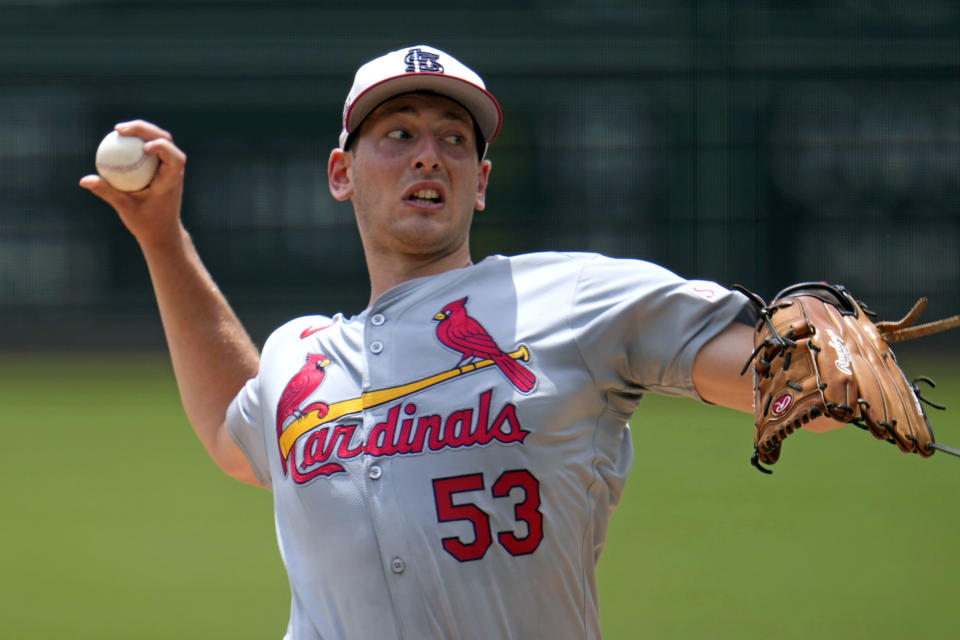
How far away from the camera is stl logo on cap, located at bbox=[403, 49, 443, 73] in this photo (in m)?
1.74

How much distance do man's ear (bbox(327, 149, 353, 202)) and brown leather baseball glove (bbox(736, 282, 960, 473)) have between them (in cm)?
80

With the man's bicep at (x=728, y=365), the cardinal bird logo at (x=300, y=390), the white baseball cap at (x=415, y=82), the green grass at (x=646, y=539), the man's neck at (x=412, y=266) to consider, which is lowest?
the green grass at (x=646, y=539)

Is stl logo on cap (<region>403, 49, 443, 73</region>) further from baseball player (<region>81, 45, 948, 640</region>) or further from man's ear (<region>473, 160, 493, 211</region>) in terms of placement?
man's ear (<region>473, 160, 493, 211</region>)

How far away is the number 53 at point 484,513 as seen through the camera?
4.72 feet

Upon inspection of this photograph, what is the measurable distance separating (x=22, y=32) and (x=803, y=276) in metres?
6.13

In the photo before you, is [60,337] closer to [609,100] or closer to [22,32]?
[22,32]

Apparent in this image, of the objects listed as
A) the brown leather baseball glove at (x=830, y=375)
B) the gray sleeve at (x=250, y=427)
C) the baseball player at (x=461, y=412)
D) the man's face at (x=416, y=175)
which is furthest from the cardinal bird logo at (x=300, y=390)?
the brown leather baseball glove at (x=830, y=375)

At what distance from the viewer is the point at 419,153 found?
175 centimetres

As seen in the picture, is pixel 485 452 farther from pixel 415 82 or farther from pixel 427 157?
pixel 415 82

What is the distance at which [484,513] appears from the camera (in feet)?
4.74

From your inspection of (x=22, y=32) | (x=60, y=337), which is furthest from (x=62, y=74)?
(x=60, y=337)

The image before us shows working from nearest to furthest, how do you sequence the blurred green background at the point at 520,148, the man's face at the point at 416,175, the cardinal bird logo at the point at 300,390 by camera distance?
the cardinal bird logo at the point at 300,390
the man's face at the point at 416,175
the blurred green background at the point at 520,148

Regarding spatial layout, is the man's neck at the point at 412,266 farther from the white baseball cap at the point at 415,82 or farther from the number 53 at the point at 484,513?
the number 53 at the point at 484,513

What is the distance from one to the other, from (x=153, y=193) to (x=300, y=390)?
49 centimetres
